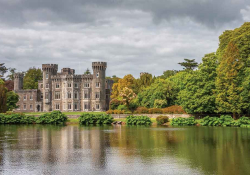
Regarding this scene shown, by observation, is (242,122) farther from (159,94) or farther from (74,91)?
(74,91)

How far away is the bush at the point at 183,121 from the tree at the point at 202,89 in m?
1.84

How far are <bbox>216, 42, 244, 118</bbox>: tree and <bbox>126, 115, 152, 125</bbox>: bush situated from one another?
10912 mm

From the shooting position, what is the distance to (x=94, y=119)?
59781 millimetres

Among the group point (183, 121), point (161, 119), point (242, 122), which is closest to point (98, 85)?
point (161, 119)

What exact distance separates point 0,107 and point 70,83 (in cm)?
2113

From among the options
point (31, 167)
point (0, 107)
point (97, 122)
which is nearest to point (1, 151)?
point (31, 167)

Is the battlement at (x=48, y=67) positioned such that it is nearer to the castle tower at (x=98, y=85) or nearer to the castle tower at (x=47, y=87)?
the castle tower at (x=47, y=87)

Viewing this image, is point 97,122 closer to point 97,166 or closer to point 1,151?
point 1,151

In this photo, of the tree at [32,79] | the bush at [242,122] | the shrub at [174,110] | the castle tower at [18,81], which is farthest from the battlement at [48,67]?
the bush at [242,122]

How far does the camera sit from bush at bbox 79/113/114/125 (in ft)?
194

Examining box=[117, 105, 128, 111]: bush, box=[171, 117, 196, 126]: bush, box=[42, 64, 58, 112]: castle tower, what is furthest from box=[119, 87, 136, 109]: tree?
box=[42, 64, 58, 112]: castle tower

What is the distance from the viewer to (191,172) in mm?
19578

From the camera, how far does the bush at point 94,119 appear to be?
59.3 m

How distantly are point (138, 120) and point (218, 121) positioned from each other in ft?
40.4
